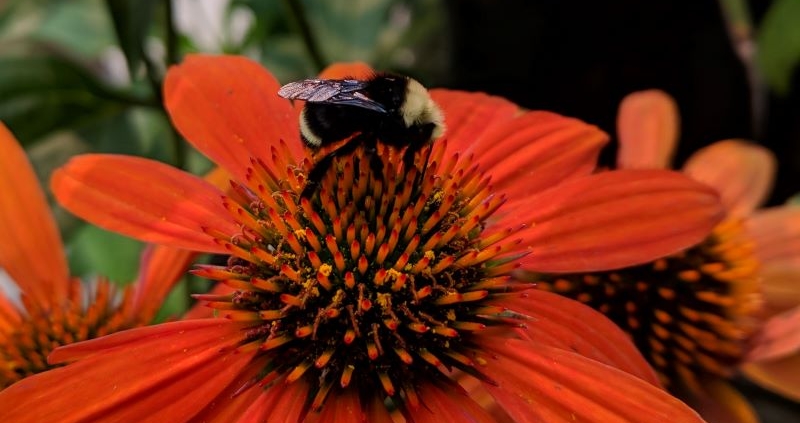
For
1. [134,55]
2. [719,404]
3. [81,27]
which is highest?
[81,27]

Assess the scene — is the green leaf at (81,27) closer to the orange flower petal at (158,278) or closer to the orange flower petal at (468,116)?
the orange flower petal at (158,278)

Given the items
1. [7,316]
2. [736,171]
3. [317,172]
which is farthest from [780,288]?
[7,316]

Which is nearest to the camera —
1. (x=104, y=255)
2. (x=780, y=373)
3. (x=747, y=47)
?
(x=780, y=373)

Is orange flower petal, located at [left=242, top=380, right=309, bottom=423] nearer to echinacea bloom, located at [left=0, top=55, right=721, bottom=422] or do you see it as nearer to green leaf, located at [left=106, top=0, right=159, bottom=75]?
echinacea bloom, located at [left=0, top=55, right=721, bottom=422]

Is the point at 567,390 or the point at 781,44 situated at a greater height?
the point at 781,44

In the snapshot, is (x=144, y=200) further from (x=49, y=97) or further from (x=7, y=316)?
(x=49, y=97)

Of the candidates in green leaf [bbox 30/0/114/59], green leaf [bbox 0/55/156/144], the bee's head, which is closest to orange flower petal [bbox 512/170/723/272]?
the bee's head
